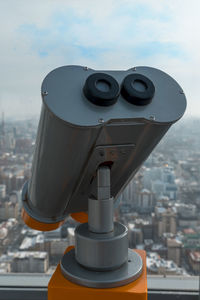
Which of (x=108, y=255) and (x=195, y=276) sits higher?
(x=108, y=255)

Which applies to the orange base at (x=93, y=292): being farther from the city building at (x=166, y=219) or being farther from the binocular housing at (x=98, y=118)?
the city building at (x=166, y=219)

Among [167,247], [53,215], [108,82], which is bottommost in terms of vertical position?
[167,247]

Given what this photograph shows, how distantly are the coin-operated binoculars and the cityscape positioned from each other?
71 centimetres

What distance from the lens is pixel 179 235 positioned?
4.40 ft

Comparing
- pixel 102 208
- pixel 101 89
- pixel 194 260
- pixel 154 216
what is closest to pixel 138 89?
pixel 101 89

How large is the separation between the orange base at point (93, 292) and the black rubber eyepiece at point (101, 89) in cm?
33

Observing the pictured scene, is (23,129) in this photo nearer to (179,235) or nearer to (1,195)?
(1,195)

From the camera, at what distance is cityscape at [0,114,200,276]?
51.6 inches

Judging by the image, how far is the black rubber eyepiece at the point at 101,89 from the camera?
0.39 m

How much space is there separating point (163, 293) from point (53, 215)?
0.86 meters

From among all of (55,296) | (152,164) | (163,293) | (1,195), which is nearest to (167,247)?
(163,293)

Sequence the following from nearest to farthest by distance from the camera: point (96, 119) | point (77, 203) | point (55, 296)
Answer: point (96, 119) → point (55, 296) → point (77, 203)

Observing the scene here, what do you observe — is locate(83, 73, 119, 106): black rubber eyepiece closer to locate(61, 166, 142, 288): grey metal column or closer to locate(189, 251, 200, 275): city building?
locate(61, 166, 142, 288): grey metal column

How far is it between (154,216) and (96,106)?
106 cm
